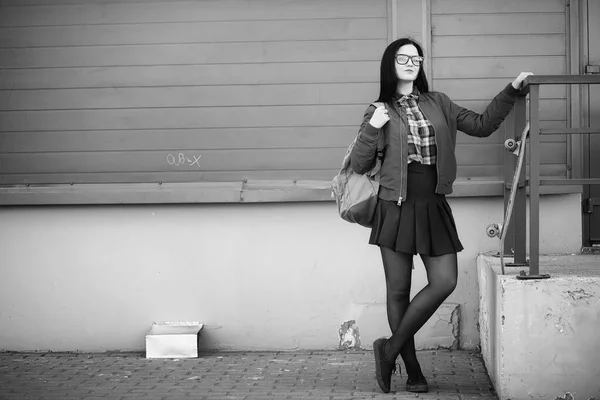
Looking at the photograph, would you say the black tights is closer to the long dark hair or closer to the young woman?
the young woman

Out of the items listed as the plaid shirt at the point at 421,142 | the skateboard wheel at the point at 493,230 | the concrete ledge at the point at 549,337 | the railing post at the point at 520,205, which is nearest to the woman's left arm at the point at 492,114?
the railing post at the point at 520,205

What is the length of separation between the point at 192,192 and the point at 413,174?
79.2 inches

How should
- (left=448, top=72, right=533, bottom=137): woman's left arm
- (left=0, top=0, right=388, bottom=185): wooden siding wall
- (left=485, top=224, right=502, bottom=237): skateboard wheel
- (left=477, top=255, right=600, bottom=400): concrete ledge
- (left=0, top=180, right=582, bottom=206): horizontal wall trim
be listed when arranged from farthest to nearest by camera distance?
(left=0, top=0, right=388, bottom=185): wooden siding wall → (left=0, top=180, right=582, bottom=206): horizontal wall trim → (left=485, top=224, right=502, bottom=237): skateboard wheel → (left=448, top=72, right=533, bottom=137): woman's left arm → (left=477, top=255, right=600, bottom=400): concrete ledge

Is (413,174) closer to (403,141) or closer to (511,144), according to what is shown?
(403,141)

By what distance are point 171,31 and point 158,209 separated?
128 centimetres

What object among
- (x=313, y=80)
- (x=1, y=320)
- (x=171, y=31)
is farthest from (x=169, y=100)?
(x=1, y=320)

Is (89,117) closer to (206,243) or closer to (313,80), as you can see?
(206,243)

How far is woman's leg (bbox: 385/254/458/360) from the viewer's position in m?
4.98

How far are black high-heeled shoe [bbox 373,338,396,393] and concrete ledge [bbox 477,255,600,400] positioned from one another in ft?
2.07

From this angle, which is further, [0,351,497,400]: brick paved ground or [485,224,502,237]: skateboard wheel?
[0,351,497,400]: brick paved ground

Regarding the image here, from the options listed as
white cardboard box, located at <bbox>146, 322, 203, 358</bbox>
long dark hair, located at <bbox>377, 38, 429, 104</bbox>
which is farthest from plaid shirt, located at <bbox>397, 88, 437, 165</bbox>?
white cardboard box, located at <bbox>146, 322, 203, 358</bbox>

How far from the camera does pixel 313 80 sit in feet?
21.1

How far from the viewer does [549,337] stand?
4879 millimetres

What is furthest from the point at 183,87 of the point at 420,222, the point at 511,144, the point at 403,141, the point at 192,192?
the point at 511,144
